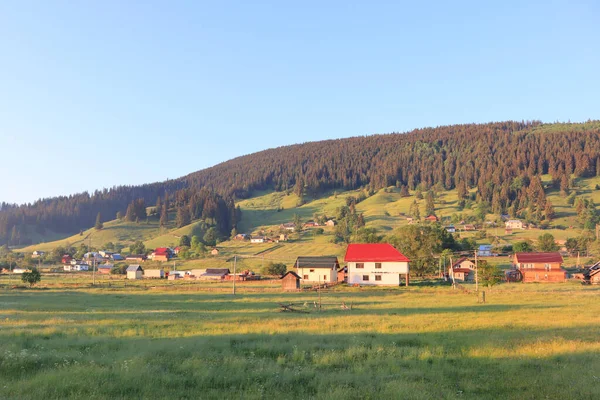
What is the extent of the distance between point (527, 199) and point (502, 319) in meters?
165

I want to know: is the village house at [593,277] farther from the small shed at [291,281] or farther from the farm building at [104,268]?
the farm building at [104,268]

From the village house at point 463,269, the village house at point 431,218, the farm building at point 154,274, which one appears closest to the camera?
the village house at point 463,269

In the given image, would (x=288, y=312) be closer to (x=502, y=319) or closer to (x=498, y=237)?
(x=502, y=319)

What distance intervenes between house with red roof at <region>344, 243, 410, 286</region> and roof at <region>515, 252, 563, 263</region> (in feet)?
89.5

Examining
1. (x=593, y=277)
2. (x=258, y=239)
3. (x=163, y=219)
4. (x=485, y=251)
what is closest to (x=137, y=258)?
(x=258, y=239)

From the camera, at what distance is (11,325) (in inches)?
894

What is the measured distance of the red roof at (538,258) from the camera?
3201 inches

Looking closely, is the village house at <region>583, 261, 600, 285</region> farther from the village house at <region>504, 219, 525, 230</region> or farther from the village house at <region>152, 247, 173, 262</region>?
the village house at <region>152, 247, 173, 262</region>

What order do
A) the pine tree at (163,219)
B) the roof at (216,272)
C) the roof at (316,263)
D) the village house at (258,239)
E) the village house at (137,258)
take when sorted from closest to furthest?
the roof at (316,263) → the roof at (216,272) → the village house at (137,258) → the village house at (258,239) → the pine tree at (163,219)

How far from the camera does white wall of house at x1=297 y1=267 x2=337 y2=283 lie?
77625 millimetres

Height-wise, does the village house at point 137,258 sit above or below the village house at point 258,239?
below

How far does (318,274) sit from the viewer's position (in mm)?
77750

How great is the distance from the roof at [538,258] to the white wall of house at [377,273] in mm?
27293

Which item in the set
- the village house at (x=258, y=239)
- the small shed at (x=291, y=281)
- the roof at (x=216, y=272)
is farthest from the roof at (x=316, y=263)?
the village house at (x=258, y=239)
